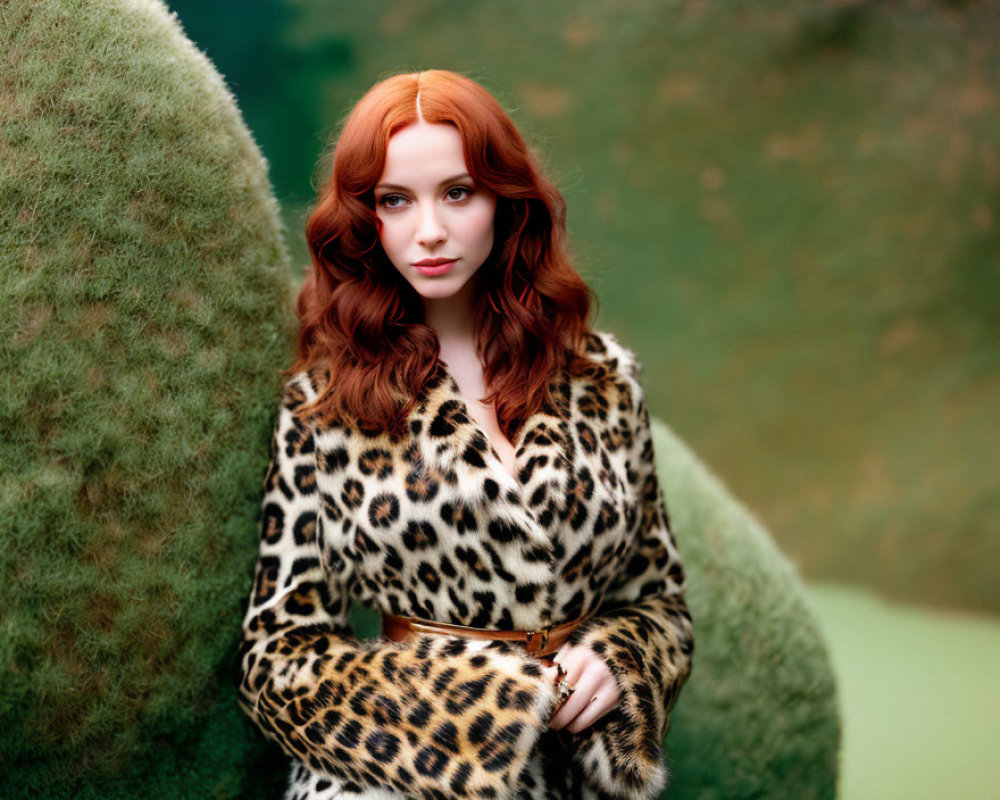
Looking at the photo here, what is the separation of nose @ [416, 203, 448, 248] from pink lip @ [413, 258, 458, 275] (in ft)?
0.08

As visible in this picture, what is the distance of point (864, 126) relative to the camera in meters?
3.85

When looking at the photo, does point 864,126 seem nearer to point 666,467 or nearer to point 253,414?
point 666,467

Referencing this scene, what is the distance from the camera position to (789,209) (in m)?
3.94

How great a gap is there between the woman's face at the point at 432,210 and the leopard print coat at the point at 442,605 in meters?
0.15

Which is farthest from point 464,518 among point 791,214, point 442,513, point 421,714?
point 791,214

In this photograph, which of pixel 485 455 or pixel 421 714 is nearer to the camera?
pixel 421 714

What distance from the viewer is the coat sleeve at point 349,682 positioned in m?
1.12

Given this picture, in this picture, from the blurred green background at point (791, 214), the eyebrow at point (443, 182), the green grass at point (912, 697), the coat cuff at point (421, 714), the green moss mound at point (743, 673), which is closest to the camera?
the coat cuff at point (421, 714)

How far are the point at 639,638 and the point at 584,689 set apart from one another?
15 cm

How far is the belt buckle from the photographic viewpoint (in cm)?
126

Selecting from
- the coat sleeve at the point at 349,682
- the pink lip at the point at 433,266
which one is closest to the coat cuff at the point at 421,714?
the coat sleeve at the point at 349,682

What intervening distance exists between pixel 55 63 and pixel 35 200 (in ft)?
0.61

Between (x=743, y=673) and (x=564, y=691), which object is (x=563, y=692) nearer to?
(x=564, y=691)

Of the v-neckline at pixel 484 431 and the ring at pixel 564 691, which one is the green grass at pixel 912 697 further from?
the v-neckline at pixel 484 431
